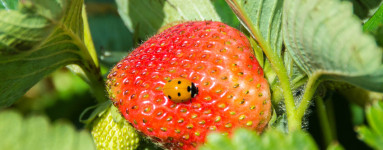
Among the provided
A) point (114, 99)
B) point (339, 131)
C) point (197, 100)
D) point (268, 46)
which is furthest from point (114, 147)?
point (339, 131)

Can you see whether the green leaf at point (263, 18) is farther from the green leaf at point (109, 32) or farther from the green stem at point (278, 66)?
the green leaf at point (109, 32)

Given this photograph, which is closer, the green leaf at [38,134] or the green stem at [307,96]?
the green leaf at [38,134]

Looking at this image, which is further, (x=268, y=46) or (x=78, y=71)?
(x=78, y=71)

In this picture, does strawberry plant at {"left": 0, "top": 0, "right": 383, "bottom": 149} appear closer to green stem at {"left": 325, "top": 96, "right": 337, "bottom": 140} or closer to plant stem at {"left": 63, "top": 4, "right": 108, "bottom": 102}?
plant stem at {"left": 63, "top": 4, "right": 108, "bottom": 102}

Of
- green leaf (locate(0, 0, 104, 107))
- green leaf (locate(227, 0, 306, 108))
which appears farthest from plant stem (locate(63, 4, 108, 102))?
green leaf (locate(227, 0, 306, 108))

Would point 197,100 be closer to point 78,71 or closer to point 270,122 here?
point 270,122

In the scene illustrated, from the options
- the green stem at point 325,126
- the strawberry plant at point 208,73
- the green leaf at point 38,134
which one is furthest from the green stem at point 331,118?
the green leaf at point 38,134
